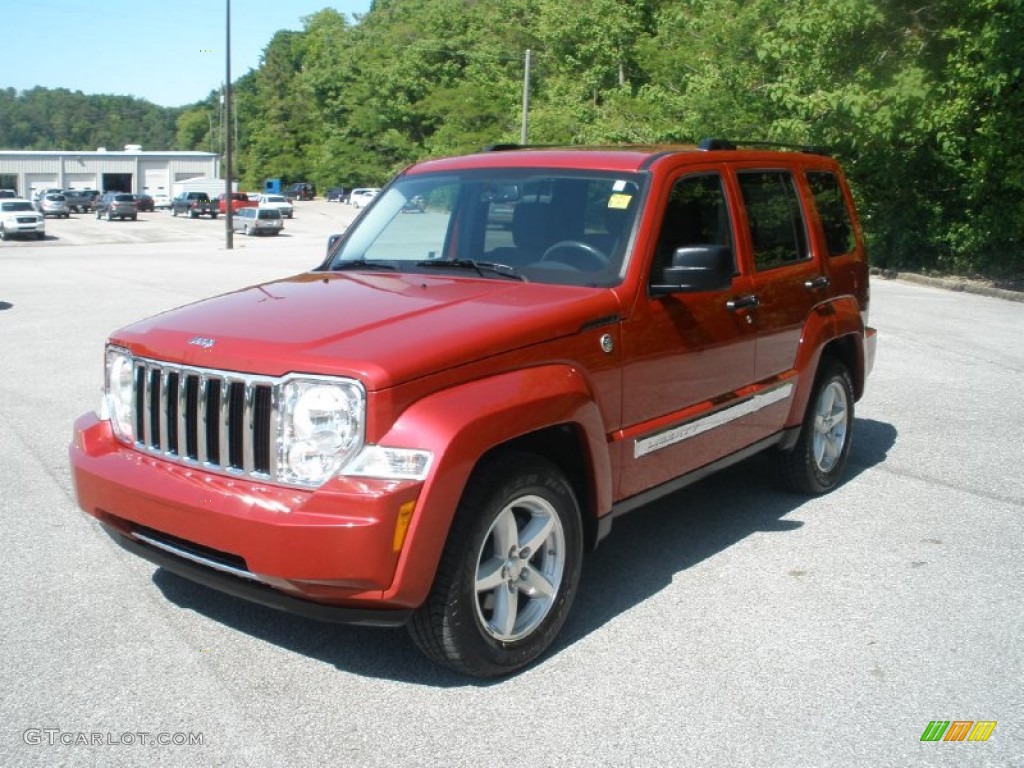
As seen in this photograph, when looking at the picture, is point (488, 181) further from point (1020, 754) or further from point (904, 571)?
point (1020, 754)

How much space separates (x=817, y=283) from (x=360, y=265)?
2517 millimetres

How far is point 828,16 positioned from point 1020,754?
62.8 ft

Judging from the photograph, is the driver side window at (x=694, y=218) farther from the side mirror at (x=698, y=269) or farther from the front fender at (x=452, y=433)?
the front fender at (x=452, y=433)

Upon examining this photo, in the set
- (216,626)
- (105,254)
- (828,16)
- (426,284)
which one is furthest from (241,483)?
(105,254)

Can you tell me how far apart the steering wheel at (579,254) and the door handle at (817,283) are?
168 cm

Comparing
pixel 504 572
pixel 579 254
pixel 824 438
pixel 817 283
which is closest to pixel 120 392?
pixel 504 572

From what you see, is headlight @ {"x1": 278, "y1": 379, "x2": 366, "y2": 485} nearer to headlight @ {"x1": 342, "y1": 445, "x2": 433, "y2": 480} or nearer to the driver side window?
headlight @ {"x1": 342, "y1": 445, "x2": 433, "y2": 480}

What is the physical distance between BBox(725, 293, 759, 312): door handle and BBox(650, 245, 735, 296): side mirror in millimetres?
577

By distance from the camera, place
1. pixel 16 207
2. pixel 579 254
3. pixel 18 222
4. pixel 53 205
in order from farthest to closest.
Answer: pixel 53 205 < pixel 16 207 < pixel 18 222 < pixel 579 254

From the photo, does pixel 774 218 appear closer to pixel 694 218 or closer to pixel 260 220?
pixel 694 218

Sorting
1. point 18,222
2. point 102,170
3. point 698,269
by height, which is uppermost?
point 102,170

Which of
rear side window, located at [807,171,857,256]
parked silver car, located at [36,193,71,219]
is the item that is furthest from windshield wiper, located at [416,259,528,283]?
parked silver car, located at [36,193,71,219]

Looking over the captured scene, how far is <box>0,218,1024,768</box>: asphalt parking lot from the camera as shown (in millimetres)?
3393

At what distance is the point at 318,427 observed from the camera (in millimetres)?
3498
